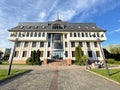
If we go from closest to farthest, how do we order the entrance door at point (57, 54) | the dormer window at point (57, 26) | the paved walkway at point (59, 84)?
1. the paved walkway at point (59, 84)
2. the entrance door at point (57, 54)
3. the dormer window at point (57, 26)

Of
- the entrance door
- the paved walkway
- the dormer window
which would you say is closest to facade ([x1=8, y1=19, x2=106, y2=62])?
the entrance door

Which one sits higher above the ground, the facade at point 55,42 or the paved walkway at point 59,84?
the facade at point 55,42

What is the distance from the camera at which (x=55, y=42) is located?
34812 millimetres

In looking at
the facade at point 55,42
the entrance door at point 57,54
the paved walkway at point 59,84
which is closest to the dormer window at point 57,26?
the facade at point 55,42

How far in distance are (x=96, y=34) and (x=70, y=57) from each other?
12080 mm

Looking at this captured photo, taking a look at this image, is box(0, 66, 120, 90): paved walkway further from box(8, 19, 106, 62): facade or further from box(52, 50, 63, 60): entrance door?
box(52, 50, 63, 60): entrance door

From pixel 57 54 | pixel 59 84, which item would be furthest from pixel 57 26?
pixel 59 84

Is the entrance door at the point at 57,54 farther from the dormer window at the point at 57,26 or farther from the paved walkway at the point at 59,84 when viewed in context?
the paved walkway at the point at 59,84

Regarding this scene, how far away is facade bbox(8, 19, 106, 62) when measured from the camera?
1289 inches

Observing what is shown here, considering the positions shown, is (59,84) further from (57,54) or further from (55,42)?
(55,42)

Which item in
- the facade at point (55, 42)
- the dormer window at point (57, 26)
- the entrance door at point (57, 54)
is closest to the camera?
the facade at point (55, 42)

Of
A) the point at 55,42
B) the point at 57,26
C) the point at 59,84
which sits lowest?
the point at 59,84

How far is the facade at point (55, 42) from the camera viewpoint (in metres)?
32.8

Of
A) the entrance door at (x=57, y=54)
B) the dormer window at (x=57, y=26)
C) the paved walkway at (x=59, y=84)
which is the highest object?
the dormer window at (x=57, y=26)
